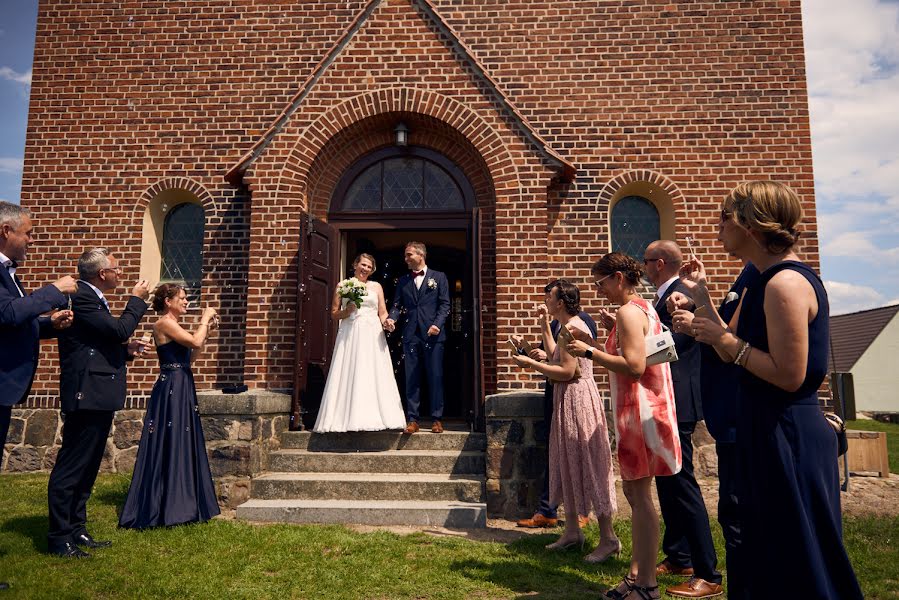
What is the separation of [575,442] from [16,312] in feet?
12.5

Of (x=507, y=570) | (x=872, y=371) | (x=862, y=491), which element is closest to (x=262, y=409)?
(x=507, y=570)

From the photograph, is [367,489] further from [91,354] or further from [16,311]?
[16,311]

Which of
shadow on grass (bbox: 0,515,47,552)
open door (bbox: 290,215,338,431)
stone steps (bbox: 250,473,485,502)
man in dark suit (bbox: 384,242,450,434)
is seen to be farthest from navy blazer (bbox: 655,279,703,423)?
shadow on grass (bbox: 0,515,47,552)

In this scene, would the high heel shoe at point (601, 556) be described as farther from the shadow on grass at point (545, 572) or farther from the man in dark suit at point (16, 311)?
the man in dark suit at point (16, 311)

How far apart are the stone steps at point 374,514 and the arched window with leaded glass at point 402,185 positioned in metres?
3.80

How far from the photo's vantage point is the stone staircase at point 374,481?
5.45 m

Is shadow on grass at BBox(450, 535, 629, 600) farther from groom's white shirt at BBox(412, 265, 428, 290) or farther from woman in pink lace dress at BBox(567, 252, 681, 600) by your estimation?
groom's white shirt at BBox(412, 265, 428, 290)

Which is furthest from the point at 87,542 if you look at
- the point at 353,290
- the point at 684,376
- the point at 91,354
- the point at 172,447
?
the point at 684,376

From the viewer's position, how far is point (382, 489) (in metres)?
5.80

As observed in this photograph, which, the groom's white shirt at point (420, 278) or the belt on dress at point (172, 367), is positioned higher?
the groom's white shirt at point (420, 278)

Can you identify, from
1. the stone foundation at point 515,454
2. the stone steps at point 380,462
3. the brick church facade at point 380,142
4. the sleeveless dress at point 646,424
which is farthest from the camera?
the brick church facade at point 380,142

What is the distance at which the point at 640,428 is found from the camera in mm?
3480

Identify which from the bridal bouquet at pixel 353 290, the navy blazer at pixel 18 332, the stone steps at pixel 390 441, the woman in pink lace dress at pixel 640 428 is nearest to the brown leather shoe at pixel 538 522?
the stone steps at pixel 390 441

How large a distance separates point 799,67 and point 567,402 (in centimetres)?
580
